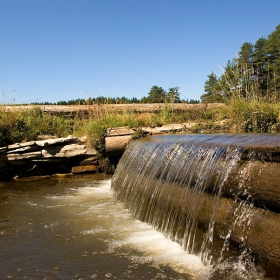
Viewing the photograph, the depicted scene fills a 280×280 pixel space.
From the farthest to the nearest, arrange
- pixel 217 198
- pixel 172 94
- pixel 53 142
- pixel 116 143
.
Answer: pixel 172 94 < pixel 53 142 < pixel 116 143 < pixel 217 198

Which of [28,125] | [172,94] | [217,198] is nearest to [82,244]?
[217,198]

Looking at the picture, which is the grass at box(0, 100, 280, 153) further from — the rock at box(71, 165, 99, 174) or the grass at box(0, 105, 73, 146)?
the rock at box(71, 165, 99, 174)

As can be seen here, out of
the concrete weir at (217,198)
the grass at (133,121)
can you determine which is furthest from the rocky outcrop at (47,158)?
the concrete weir at (217,198)

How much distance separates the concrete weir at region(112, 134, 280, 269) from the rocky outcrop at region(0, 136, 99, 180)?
12.1 ft

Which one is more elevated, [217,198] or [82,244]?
[217,198]

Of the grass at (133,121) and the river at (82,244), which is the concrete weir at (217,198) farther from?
the grass at (133,121)

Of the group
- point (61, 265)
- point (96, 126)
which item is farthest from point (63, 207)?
point (96, 126)

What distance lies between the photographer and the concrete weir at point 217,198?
256cm

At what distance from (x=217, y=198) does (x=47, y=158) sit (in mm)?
5779

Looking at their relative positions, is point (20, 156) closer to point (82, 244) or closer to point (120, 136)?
point (120, 136)

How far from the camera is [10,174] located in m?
7.88

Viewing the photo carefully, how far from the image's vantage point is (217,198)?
3.12 meters

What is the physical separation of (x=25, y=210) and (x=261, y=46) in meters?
33.2

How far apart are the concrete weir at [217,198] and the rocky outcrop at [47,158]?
12.1ft
